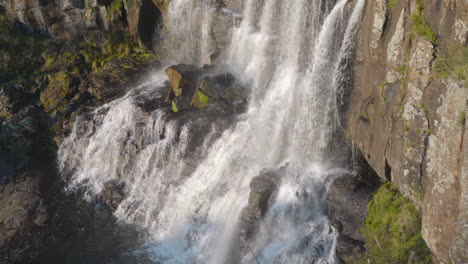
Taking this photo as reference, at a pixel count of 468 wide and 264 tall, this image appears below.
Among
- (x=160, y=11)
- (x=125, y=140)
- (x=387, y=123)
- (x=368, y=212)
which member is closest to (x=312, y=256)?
(x=368, y=212)

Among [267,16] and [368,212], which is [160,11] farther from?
[368,212]

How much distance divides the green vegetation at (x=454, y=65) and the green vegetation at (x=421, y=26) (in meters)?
0.46

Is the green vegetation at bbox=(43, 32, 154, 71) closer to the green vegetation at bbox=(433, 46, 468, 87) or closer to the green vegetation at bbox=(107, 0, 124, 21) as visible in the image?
the green vegetation at bbox=(107, 0, 124, 21)

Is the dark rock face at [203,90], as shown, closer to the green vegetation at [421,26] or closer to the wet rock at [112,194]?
the wet rock at [112,194]

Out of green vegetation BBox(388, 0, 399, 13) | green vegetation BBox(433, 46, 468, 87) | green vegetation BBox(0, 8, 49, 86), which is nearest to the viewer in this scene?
green vegetation BBox(433, 46, 468, 87)

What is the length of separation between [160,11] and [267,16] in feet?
22.0

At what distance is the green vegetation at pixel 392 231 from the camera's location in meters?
9.43

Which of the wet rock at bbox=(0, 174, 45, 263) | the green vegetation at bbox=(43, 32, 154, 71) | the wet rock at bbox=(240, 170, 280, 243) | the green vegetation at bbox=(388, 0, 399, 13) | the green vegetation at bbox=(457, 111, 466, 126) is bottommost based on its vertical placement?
the wet rock at bbox=(0, 174, 45, 263)

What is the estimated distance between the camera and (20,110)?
68.7 ft

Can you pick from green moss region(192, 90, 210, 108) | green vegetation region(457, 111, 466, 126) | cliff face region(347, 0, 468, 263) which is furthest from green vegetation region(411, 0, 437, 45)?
green moss region(192, 90, 210, 108)

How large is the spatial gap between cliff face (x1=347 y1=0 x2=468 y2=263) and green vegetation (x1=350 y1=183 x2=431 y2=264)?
54cm

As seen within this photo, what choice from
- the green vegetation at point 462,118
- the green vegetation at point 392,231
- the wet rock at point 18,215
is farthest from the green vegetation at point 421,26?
the wet rock at point 18,215

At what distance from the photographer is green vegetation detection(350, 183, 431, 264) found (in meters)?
9.43

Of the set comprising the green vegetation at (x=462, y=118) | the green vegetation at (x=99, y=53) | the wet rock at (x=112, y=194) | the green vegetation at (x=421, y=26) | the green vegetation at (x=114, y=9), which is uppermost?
the green vegetation at (x=421, y=26)
